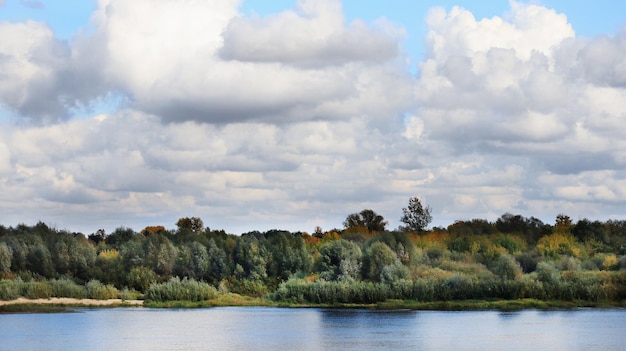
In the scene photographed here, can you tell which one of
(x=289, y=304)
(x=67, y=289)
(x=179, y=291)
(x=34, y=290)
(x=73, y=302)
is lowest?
(x=289, y=304)

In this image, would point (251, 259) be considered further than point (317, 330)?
Yes

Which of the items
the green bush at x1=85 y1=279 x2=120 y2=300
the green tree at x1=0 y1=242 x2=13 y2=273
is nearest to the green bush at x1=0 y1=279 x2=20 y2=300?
the green tree at x1=0 y1=242 x2=13 y2=273

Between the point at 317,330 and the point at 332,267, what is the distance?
A: 35.4m

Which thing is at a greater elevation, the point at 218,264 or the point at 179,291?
the point at 218,264

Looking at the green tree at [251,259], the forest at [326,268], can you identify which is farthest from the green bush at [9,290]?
the green tree at [251,259]

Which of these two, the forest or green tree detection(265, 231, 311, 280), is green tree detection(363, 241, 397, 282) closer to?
the forest

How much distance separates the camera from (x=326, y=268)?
409 feet

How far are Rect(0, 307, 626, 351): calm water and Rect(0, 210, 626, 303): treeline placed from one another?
7447 mm

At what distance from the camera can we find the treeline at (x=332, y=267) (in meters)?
118

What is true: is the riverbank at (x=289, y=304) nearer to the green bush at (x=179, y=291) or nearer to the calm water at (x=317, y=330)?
the green bush at (x=179, y=291)

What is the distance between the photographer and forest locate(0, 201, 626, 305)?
11756 cm

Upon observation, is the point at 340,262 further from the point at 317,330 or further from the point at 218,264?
the point at 317,330

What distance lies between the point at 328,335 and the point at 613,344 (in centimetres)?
2406

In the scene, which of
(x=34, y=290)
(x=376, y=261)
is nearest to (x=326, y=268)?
(x=376, y=261)
